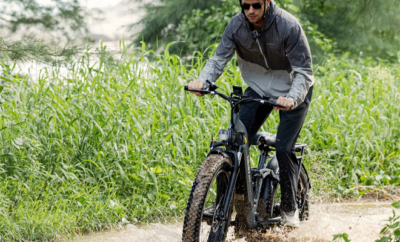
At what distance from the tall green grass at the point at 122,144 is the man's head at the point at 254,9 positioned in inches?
80.3

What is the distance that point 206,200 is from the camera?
11.4 ft

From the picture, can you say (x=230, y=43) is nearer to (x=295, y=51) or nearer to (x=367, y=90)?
(x=295, y=51)

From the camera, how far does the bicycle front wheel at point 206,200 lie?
332 centimetres

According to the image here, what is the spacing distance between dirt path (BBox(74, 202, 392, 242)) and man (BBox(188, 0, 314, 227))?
1.48 ft

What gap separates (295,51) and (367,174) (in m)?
3.04

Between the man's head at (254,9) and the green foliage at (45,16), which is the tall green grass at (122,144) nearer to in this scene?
the green foliage at (45,16)

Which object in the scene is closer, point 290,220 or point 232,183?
point 232,183

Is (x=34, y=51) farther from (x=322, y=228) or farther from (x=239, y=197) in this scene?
(x=322, y=228)

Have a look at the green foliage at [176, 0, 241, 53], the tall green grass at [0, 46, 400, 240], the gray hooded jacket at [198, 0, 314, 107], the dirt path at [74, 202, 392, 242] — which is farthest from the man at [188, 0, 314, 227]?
the green foliage at [176, 0, 241, 53]

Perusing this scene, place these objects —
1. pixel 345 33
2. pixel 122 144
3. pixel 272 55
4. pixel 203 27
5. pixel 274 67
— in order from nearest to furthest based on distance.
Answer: pixel 272 55 < pixel 274 67 < pixel 122 144 < pixel 203 27 < pixel 345 33

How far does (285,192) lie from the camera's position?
4.21 m

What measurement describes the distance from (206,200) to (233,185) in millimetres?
226

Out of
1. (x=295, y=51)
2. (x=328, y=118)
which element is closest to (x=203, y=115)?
(x=328, y=118)

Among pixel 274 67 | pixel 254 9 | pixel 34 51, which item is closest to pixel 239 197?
Answer: pixel 274 67
